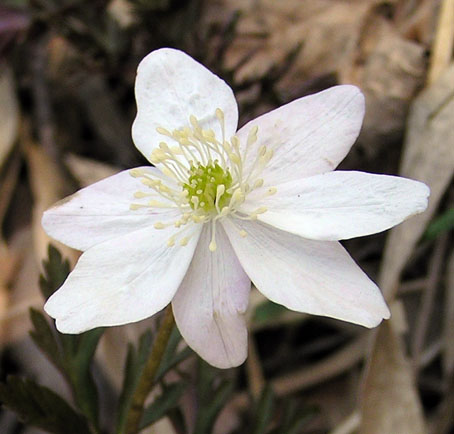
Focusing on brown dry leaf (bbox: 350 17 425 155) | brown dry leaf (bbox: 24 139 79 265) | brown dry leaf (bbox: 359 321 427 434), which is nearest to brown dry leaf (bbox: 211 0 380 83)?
brown dry leaf (bbox: 350 17 425 155)

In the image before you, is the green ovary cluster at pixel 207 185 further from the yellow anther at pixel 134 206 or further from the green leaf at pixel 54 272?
the green leaf at pixel 54 272

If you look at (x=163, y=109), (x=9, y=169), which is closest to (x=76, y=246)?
(x=163, y=109)

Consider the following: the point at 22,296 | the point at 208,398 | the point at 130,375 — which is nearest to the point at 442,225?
the point at 208,398

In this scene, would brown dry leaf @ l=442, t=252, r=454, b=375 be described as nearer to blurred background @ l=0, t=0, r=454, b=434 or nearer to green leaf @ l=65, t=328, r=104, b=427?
blurred background @ l=0, t=0, r=454, b=434

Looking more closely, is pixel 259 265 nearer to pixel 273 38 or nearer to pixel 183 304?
pixel 183 304

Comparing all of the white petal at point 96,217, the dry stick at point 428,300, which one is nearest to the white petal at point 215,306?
the white petal at point 96,217

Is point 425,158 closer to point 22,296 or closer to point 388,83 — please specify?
point 388,83

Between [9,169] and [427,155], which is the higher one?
[427,155]
